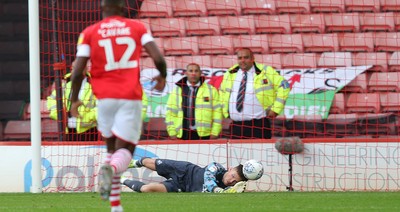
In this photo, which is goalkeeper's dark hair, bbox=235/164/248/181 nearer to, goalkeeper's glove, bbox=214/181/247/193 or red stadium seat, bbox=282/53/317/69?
goalkeeper's glove, bbox=214/181/247/193

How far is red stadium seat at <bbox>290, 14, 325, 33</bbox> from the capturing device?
18.6 m

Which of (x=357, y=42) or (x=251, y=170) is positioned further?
(x=357, y=42)

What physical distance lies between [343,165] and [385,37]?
433cm

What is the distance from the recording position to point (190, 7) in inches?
745

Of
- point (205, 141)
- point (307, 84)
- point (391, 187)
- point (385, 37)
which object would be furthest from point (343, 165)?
point (385, 37)

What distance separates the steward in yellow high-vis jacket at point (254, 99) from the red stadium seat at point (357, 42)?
3.19m

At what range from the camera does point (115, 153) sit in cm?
853

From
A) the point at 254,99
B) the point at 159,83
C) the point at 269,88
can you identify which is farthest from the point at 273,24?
the point at 159,83

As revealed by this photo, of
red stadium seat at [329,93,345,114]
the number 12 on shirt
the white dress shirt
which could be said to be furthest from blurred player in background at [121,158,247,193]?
the number 12 on shirt

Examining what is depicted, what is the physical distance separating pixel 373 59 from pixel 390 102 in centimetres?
96

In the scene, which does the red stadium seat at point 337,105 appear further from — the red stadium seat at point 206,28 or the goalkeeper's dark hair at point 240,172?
the goalkeeper's dark hair at point 240,172

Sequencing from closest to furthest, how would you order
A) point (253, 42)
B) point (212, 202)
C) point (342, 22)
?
point (212, 202), point (253, 42), point (342, 22)

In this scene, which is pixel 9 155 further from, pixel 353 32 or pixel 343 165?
pixel 353 32

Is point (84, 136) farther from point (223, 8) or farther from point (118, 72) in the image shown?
point (118, 72)
